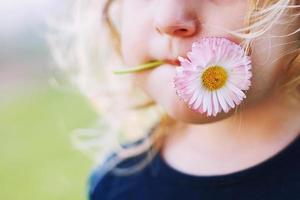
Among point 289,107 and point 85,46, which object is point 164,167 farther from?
point 85,46

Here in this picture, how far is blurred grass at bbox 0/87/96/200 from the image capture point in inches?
93.5

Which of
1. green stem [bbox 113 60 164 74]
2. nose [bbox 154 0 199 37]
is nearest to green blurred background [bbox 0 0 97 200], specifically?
green stem [bbox 113 60 164 74]

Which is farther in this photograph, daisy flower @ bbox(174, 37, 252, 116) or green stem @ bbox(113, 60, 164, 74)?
green stem @ bbox(113, 60, 164, 74)

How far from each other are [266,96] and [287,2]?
135 mm

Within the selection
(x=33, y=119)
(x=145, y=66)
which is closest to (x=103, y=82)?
(x=145, y=66)

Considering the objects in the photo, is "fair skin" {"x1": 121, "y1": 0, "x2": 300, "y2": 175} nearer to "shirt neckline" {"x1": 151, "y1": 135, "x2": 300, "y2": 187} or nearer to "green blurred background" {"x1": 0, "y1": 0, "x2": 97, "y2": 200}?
"shirt neckline" {"x1": 151, "y1": 135, "x2": 300, "y2": 187}

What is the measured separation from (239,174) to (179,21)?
227 mm

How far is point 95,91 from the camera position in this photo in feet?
4.63

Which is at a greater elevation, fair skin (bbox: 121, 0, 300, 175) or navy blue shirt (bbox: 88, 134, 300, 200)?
fair skin (bbox: 121, 0, 300, 175)

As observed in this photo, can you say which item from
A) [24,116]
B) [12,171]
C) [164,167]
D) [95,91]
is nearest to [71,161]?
[12,171]

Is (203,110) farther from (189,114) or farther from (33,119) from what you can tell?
(33,119)

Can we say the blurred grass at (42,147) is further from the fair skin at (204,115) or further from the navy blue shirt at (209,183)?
the fair skin at (204,115)

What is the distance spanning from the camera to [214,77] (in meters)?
0.87

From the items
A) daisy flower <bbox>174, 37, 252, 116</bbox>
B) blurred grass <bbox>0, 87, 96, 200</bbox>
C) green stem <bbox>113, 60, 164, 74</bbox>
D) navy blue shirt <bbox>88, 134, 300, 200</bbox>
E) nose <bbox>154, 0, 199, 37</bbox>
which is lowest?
blurred grass <bbox>0, 87, 96, 200</bbox>
